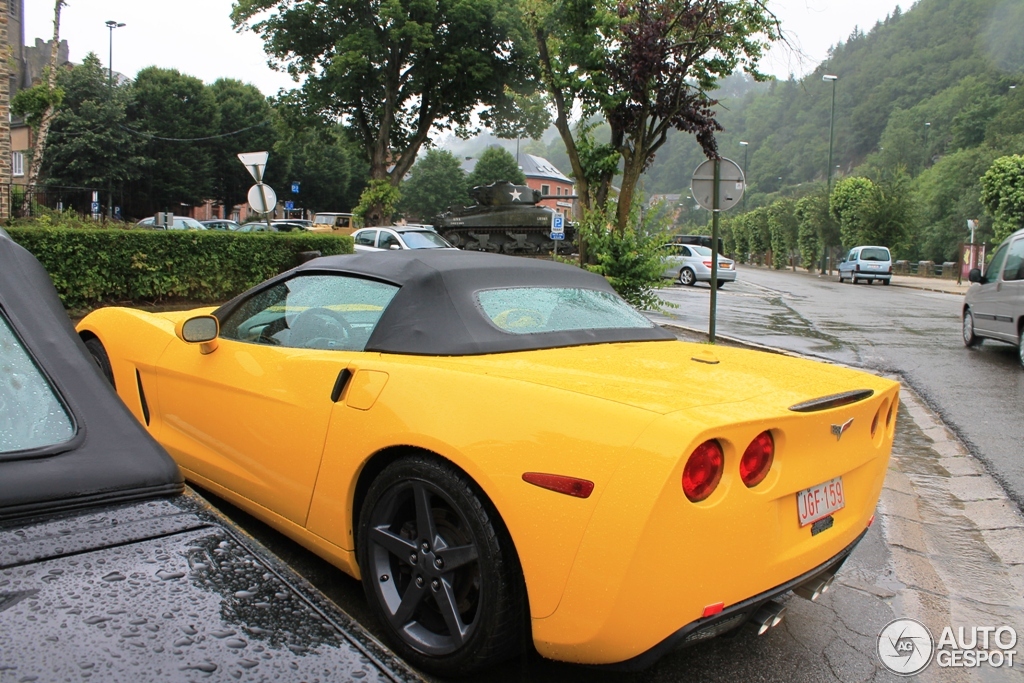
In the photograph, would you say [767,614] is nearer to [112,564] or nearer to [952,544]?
[112,564]

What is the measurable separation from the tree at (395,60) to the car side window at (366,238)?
9613 millimetres

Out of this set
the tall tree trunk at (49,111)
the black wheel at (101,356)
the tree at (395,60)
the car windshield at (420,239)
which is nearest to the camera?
the black wheel at (101,356)

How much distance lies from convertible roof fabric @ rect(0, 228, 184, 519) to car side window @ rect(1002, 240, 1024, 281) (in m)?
11.1

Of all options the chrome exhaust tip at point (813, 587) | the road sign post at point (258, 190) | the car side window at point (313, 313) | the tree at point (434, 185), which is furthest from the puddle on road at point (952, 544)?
the tree at point (434, 185)

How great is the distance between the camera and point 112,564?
122cm

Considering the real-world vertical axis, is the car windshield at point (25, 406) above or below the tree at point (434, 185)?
below

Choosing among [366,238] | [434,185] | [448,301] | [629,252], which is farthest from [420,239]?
[434,185]

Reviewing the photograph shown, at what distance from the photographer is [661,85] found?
14.7m

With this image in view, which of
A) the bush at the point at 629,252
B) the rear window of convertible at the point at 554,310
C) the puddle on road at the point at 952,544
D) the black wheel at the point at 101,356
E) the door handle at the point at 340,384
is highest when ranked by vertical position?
the bush at the point at 629,252

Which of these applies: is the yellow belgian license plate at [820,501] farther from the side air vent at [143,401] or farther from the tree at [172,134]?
the tree at [172,134]

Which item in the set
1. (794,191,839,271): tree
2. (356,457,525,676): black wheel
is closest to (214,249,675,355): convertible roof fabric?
(356,457,525,676): black wheel

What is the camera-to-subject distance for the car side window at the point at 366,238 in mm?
21453

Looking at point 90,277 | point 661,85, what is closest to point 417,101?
point 661,85

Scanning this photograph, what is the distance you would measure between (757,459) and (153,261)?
39.9 ft
